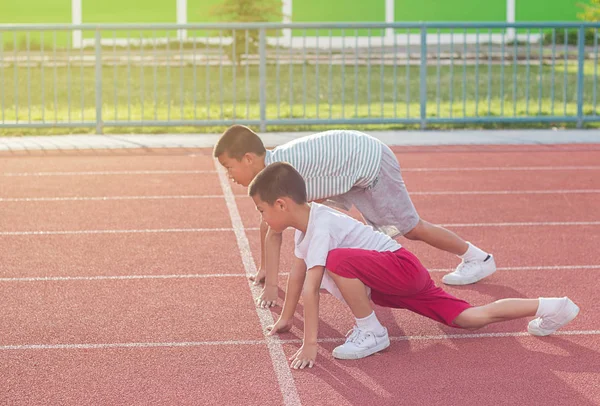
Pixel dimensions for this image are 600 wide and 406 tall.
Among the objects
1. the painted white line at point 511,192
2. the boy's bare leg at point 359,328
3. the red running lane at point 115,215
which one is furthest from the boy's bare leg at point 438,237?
the painted white line at point 511,192

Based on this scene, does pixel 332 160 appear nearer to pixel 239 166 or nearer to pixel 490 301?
pixel 239 166

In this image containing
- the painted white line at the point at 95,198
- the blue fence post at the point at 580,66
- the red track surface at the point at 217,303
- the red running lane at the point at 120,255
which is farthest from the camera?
the blue fence post at the point at 580,66

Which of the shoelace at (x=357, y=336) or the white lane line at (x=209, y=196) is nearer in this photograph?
the shoelace at (x=357, y=336)

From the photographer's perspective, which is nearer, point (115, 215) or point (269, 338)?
point (269, 338)

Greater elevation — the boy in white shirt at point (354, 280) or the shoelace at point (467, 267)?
the boy in white shirt at point (354, 280)

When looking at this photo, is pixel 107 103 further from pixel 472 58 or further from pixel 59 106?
pixel 472 58

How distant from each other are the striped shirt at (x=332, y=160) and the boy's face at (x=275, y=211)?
78 centimetres

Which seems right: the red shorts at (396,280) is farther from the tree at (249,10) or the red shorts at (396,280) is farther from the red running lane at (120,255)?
the tree at (249,10)

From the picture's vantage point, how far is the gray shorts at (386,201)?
6.05 meters

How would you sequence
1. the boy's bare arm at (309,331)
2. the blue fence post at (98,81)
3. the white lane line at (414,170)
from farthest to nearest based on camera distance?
the blue fence post at (98,81)
the white lane line at (414,170)
the boy's bare arm at (309,331)

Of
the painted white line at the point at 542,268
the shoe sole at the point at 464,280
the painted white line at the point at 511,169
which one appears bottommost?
the painted white line at the point at 542,268

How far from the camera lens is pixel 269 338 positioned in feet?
17.3

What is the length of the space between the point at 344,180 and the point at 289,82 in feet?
54.7

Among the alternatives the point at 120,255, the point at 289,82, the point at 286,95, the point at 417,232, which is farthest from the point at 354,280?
the point at 289,82
